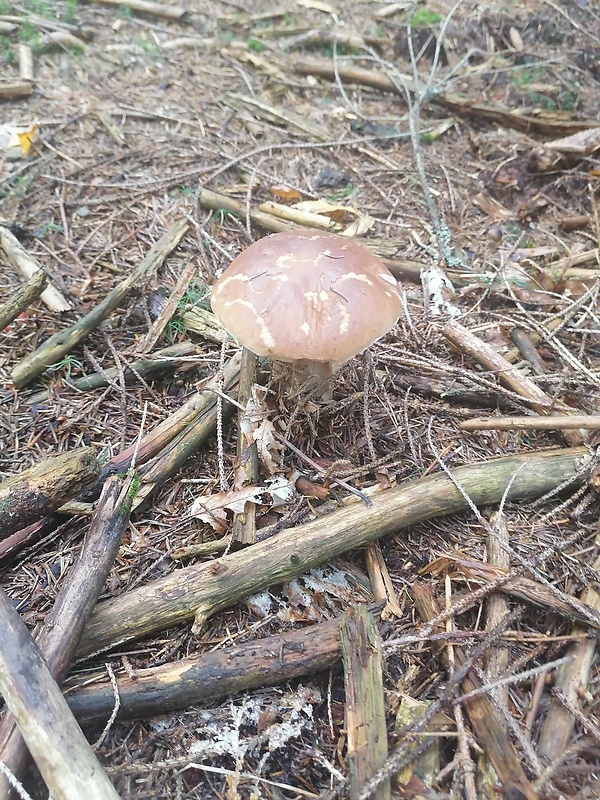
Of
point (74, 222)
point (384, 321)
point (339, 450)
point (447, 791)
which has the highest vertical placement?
point (384, 321)

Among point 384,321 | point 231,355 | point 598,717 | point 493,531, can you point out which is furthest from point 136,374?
point 598,717

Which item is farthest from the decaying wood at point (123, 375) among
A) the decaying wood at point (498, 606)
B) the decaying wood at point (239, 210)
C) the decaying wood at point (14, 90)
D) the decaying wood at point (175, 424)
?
the decaying wood at point (14, 90)

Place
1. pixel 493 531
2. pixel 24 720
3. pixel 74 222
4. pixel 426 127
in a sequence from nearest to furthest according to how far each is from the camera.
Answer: pixel 24 720, pixel 493 531, pixel 74 222, pixel 426 127

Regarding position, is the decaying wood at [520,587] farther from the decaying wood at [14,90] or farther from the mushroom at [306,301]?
the decaying wood at [14,90]

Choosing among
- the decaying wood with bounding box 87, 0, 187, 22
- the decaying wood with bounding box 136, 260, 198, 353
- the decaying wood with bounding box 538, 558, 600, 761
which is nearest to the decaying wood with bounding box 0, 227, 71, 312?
the decaying wood with bounding box 136, 260, 198, 353

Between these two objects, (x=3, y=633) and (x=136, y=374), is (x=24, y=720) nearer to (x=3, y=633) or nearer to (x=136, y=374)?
(x=3, y=633)

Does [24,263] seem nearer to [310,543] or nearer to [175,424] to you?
[175,424]

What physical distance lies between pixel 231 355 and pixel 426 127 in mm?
3984

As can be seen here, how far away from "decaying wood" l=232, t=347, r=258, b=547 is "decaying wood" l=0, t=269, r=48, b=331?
4.66 feet

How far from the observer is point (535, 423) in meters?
2.95

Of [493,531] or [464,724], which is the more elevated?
[493,531]

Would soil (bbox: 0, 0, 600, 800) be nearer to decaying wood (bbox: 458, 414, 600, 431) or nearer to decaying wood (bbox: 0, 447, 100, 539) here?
decaying wood (bbox: 458, 414, 600, 431)

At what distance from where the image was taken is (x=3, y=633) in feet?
6.42

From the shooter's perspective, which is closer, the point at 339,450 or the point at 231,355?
the point at 339,450
